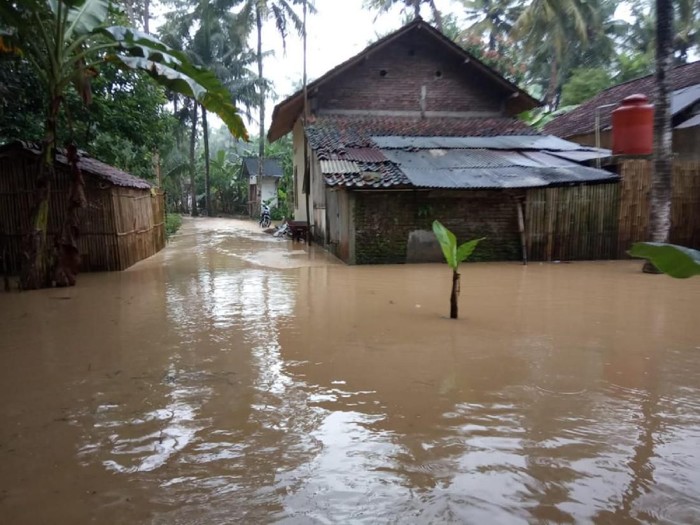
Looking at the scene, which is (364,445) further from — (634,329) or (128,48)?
(128,48)

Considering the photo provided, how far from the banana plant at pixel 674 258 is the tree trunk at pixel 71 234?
8764mm

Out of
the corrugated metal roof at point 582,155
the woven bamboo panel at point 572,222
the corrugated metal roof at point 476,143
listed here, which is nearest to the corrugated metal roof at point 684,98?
the corrugated metal roof at point 582,155

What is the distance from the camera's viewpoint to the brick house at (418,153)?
11.7 meters

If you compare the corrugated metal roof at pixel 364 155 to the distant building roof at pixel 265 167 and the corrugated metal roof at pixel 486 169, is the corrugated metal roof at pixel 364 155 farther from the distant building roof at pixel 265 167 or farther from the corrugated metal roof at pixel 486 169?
the distant building roof at pixel 265 167

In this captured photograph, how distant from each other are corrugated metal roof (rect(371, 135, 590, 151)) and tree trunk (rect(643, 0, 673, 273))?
4.01 m

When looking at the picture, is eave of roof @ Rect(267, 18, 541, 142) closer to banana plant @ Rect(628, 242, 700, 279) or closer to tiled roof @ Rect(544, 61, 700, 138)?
tiled roof @ Rect(544, 61, 700, 138)

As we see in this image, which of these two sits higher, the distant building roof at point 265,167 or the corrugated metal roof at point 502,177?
the distant building roof at point 265,167

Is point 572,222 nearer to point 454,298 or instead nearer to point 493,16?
point 454,298

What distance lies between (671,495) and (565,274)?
26.0ft

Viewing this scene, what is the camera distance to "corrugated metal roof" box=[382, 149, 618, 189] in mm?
11570

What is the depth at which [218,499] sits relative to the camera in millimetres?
2660

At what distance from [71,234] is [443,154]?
851 centimetres

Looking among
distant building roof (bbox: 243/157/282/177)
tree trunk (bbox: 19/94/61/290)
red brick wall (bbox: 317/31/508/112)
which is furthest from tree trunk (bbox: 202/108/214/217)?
tree trunk (bbox: 19/94/61/290)

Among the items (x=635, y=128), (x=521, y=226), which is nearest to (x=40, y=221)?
(x=521, y=226)
